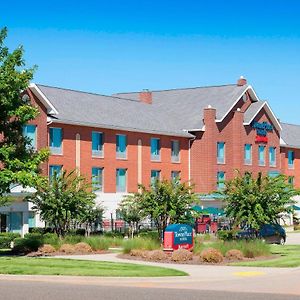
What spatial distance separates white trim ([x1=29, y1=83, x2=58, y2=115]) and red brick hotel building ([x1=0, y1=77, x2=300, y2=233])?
0.23ft

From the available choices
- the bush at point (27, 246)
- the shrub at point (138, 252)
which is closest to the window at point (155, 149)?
the bush at point (27, 246)

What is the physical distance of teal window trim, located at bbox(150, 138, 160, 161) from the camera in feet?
218

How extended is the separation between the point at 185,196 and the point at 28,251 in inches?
356

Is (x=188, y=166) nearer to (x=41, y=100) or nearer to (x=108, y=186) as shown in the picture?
(x=108, y=186)

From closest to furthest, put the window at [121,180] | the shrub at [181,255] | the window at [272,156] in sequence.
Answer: the shrub at [181,255] → the window at [121,180] → the window at [272,156]

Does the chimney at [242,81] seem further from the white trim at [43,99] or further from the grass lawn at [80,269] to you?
the grass lawn at [80,269]

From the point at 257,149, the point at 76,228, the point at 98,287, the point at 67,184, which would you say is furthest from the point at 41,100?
the point at 98,287

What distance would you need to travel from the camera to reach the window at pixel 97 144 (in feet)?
199

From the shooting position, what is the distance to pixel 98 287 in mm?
21172

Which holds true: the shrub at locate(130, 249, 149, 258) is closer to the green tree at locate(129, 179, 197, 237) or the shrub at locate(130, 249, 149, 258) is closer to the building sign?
the building sign

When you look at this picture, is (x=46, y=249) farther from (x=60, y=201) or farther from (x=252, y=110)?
(x=252, y=110)

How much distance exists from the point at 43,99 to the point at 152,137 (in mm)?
14454

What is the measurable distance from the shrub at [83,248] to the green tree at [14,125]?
16.6ft

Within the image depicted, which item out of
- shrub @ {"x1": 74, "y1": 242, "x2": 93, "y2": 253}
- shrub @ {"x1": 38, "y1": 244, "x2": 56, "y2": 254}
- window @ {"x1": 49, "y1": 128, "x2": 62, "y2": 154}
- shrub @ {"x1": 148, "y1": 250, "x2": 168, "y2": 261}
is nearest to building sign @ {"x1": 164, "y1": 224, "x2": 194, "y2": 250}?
shrub @ {"x1": 148, "y1": 250, "x2": 168, "y2": 261}
